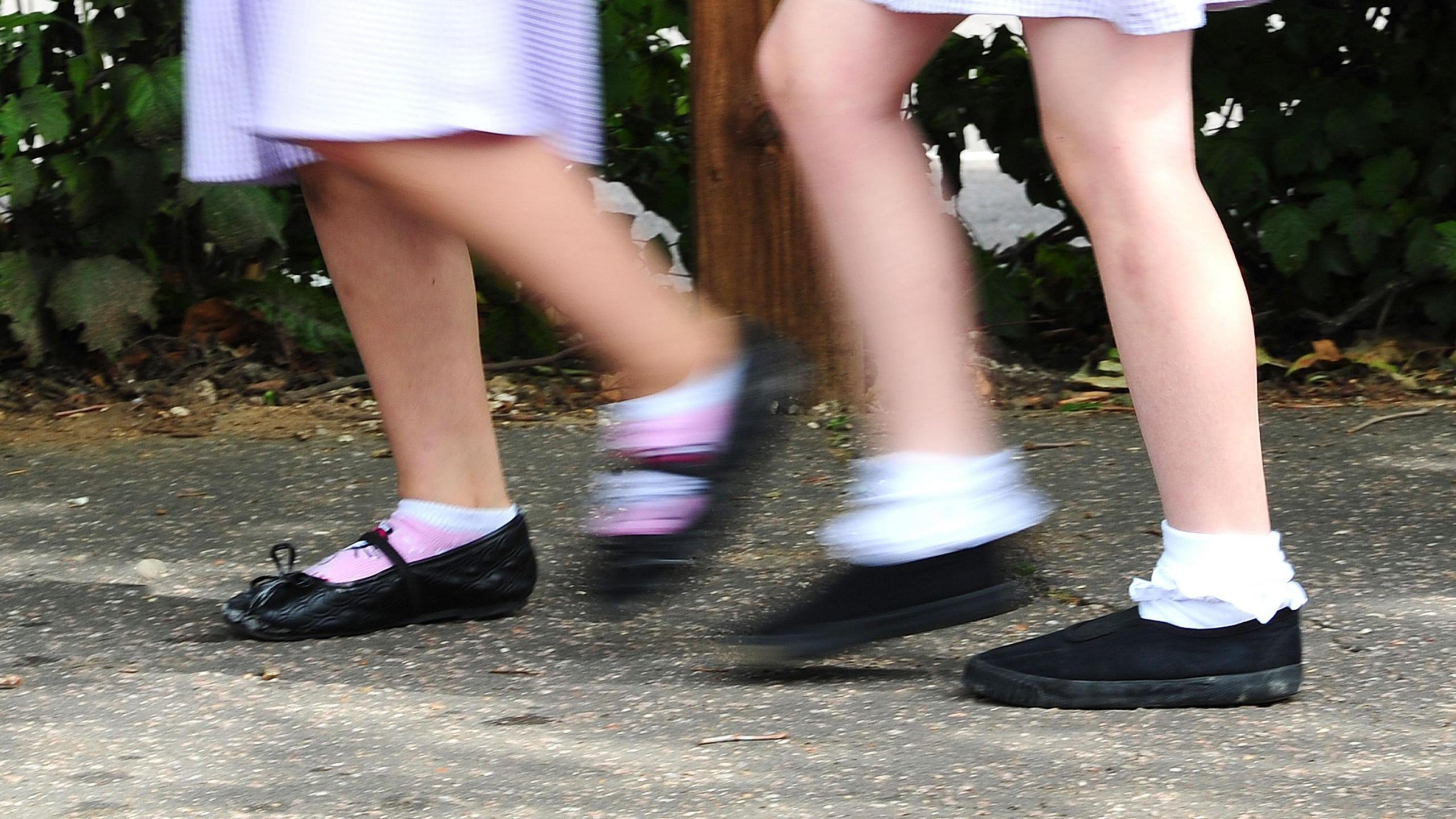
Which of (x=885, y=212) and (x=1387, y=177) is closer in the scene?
(x=885, y=212)

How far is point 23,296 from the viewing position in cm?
354

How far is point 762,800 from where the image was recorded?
159cm

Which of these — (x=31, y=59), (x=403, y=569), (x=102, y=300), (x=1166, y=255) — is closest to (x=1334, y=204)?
(x=1166, y=255)

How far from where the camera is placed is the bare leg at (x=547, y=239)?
1857 millimetres

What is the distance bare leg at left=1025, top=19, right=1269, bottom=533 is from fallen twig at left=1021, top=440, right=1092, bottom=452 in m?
1.51

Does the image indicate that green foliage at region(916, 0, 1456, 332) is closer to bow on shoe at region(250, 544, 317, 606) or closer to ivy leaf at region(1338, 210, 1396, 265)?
ivy leaf at region(1338, 210, 1396, 265)

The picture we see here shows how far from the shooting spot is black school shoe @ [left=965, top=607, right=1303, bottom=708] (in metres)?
1.81

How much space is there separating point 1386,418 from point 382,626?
2.14m

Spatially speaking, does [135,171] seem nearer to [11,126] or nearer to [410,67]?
[11,126]

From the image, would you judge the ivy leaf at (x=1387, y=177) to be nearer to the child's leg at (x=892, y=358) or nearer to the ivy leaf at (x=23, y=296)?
the child's leg at (x=892, y=358)

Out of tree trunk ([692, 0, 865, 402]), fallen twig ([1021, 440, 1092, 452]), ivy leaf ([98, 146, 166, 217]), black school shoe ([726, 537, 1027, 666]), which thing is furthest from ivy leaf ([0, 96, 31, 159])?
black school shoe ([726, 537, 1027, 666])

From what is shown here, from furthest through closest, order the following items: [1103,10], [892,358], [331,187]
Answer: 1. [331,187]
2. [892,358]
3. [1103,10]

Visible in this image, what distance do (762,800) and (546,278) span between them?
62 centimetres

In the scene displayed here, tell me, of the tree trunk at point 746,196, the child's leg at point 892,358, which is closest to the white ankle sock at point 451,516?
the child's leg at point 892,358
